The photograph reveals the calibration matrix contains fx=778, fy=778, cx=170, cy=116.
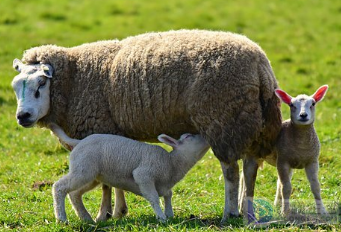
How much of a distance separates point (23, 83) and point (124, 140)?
1.29m

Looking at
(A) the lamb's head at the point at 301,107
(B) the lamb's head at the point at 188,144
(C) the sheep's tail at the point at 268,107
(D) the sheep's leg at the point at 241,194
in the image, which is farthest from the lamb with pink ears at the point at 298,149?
(B) the lamb's head at the point at 188,144

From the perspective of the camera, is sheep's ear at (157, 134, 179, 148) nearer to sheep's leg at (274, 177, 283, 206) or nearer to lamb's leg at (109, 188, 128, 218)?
lamb's leg at (109, 188, 128, 218)

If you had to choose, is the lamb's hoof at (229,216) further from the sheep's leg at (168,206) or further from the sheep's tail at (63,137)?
the sheep's tail at (63,137)

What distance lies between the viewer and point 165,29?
17891mm

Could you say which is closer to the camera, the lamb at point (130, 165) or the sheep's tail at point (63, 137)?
the lamb at point (130, 165)

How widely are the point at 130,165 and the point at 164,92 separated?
31.2 inches

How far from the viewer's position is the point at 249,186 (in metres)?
7.77

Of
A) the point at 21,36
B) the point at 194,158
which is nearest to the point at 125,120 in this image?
the point at 194,158

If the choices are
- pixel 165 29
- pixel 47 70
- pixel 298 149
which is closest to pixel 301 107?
pixel 298 149

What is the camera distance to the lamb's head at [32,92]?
313 inches

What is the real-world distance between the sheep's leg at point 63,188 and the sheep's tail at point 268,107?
71.2 inches

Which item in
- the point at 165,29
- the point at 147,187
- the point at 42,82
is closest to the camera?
the point at 147,187

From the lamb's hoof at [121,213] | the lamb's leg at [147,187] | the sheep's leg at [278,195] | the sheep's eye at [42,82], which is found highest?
the sheep's eye at [42,82]

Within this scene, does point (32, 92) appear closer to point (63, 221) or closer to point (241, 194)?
point (63, 221)
